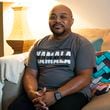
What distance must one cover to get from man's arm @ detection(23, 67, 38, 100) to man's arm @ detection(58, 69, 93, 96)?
211 mm

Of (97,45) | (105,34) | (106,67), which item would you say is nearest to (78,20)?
(105,34)

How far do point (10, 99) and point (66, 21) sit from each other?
660 mm

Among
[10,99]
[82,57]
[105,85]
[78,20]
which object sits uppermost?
[78,20]

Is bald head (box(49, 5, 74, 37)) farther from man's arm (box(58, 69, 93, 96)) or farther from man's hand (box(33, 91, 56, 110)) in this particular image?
man's hand (box(33, 91, 56, 110))

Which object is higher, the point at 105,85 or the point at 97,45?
the point at 97,45

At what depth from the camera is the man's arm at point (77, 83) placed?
181 cm

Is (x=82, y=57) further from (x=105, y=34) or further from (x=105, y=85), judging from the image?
(x=105, y=34)

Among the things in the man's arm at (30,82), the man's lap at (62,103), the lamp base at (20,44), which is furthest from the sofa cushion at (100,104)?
the lamp base at (20,44)

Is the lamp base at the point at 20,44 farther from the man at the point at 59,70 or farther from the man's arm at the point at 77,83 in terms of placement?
the man's arm at the point at 77,83

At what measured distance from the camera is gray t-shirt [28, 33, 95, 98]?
188 centimetres

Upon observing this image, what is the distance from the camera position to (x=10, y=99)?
2025 millimetres

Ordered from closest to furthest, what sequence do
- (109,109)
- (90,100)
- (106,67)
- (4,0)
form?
(109,109)
(90,100)
(106,67)
(4,0)

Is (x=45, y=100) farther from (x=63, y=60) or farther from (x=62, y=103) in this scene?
(x=63, y=60)

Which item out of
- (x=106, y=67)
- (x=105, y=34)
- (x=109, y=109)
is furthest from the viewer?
(x=105, y=34)
